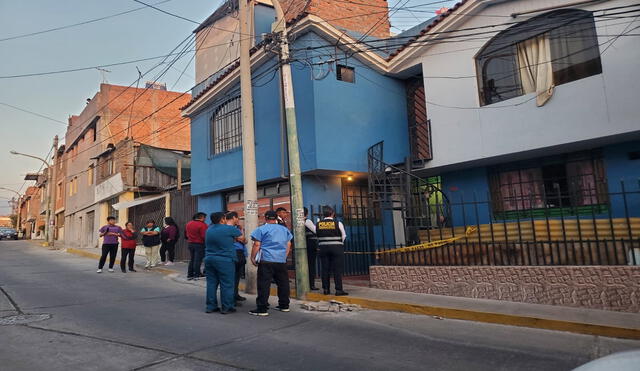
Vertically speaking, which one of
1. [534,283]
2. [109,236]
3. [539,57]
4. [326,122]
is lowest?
[534,283]

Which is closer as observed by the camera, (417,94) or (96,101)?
(417,94)

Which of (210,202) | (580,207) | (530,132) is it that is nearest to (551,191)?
(580,207)

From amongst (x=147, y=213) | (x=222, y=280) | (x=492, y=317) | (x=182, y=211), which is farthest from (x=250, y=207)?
(x=147, y=213)

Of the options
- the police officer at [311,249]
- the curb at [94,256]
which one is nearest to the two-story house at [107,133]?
the curb at [94,256]

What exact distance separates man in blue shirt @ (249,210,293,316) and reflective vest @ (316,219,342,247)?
47.9 inches

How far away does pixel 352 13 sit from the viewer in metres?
12.9

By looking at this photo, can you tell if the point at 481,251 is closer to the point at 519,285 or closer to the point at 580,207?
the point at 519,285

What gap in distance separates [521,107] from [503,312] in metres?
5.22

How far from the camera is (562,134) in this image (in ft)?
28.7

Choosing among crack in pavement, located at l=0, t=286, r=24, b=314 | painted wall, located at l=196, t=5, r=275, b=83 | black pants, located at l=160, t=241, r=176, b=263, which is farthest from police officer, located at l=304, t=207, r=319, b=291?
painted wall, located at l=196, t=5, r=275, b=83

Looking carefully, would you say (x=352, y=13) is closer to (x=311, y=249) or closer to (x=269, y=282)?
(x=311, y=249)

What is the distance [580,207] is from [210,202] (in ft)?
34.9

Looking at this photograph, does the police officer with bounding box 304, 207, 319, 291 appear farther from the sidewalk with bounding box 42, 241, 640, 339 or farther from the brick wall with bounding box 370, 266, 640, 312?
the brick wall with bounding box 370, 266, 640, 312

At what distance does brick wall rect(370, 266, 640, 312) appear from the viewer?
19.7ft
